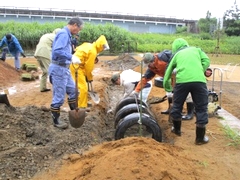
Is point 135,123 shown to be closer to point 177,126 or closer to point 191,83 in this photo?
point 177,126

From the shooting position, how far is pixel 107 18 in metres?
45.4

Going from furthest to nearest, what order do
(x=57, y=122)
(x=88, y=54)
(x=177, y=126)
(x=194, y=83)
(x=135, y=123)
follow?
(x=88, y=54) → (x=57, y=122) → (x=177, y=126) → (x=135, y=123) → (x=194, y=83)

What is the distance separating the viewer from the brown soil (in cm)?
353

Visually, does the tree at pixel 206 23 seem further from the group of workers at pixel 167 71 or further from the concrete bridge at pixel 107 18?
the group of workers at pixel 167 71

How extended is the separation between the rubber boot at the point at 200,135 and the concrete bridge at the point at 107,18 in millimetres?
39890

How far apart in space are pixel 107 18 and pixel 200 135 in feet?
138

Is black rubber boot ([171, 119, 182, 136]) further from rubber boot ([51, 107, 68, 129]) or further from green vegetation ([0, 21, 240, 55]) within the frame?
green vegetation ([0, 21, 240, 55])

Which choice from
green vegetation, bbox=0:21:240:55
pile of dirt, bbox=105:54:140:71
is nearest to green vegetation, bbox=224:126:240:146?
pile of dirt, bbox=105:54:140:71

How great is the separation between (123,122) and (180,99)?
1037mm

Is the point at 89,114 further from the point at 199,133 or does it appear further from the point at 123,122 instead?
the point at 199,133

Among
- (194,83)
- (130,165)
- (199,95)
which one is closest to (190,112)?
(199,95)

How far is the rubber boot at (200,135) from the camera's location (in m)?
5.07

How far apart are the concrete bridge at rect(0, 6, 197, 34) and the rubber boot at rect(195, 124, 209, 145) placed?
39.9m

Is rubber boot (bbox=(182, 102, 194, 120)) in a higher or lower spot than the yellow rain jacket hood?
lower
